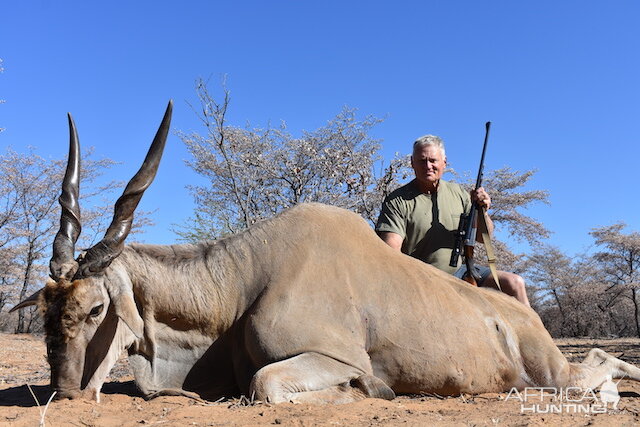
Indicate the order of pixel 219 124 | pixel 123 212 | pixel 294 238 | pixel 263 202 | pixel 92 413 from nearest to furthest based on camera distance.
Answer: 1. pixel 92 413
2. pixel 123 212
3. pixel 294 238
4. pixel 219 124
5. pixel 263 202

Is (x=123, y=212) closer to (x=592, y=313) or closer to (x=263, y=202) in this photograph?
(x=263, y=202)

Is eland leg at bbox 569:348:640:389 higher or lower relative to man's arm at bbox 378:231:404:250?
lower

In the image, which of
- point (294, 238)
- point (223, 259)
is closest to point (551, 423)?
point (294, 238)

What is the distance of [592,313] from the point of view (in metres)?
25.8

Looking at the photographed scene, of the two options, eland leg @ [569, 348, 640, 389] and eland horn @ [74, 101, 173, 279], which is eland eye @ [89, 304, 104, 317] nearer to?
eland horn @ [74, 101, 173, 279]

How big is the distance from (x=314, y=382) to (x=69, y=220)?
1.92 m

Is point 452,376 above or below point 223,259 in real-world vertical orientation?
below

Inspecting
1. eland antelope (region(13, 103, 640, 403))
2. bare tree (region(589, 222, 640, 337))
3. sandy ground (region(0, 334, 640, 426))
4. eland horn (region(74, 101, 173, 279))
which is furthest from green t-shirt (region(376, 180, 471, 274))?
bare tree (region(589, 222, 640, 337))

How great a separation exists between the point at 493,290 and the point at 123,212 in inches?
117

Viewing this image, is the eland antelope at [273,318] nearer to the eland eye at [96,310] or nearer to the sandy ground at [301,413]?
the eland eye at [96,310]

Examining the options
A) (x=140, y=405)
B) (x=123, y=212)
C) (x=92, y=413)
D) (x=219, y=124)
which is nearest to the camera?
(x=92, y=413)

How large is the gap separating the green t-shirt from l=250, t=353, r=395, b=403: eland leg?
2.04 meters

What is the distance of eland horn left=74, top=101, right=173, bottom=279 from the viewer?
12.2ft

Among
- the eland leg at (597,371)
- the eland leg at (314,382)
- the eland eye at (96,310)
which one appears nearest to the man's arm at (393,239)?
the eland leg at (597,371)
